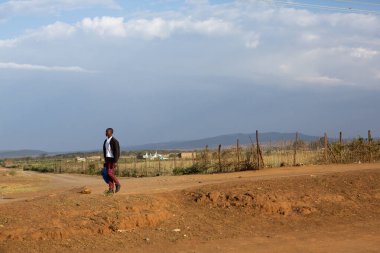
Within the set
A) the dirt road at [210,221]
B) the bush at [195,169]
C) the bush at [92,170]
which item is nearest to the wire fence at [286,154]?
the bush at [195,169]

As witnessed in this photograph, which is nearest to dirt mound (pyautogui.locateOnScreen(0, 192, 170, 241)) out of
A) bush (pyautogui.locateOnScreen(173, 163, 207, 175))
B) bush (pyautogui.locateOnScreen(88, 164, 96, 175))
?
bush (pyautogui.locateOnScreen(173, 163, 207, 175))

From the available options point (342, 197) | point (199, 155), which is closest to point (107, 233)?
point (342, 197)

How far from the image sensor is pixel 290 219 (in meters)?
11.1

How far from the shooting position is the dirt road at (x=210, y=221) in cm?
935

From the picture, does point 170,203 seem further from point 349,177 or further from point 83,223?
point 349,177

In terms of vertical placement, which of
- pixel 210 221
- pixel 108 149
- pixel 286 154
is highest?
pixel 108 149

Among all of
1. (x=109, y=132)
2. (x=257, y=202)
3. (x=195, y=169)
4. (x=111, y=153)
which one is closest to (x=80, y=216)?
(x=111, y=153)

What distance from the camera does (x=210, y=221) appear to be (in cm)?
1099

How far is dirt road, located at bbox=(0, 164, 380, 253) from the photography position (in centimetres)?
935

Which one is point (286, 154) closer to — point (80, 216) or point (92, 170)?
point (80, 216)

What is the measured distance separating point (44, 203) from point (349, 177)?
26.3ft

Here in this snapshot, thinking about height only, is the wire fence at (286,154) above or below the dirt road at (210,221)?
above

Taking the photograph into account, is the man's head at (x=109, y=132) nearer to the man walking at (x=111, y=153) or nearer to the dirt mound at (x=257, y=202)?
the man walking at (x=111, y=153)

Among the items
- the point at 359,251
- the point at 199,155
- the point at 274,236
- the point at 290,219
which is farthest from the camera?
the point at 199,155
